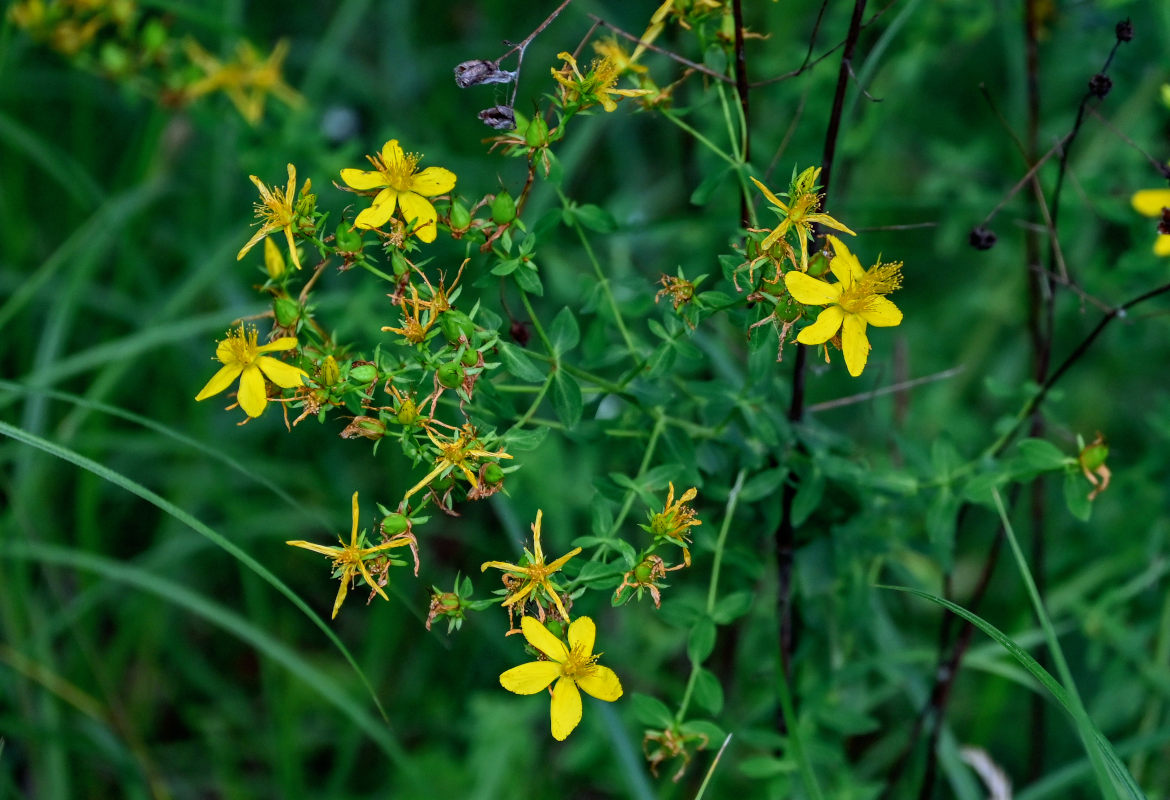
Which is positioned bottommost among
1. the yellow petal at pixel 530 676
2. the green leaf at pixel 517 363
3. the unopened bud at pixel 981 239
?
the yellow petal at pixel 530 676

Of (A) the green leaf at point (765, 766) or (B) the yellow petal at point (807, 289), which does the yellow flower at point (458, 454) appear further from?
(A) the green leaf at point (765, 766)

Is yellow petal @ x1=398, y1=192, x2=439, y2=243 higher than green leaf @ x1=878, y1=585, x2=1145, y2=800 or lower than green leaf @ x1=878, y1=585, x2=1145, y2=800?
higher

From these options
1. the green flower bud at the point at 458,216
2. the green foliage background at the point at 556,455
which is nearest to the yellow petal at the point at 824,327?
the green foliage background at the point at 556,455

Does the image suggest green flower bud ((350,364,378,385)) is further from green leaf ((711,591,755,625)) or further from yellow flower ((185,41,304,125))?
yellow flower ((185,41,304,125))

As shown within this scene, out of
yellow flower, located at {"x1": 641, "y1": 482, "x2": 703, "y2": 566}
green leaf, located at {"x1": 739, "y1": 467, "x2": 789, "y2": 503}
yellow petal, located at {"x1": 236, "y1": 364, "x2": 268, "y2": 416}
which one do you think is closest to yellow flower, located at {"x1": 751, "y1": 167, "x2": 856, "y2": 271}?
yellow flower, located at {"x1": 641, "y1": 482, "x2": 703, "y2": 566}

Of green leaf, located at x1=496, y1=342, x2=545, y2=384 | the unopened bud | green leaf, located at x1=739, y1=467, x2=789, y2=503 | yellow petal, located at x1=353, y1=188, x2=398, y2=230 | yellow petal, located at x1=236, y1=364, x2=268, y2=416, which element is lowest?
green leaf, located at x1=739, y1=467, x2=789, y2=503

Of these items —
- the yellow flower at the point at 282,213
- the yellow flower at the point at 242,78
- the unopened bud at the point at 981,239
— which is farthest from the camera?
the yellow flower at the point at 242,78

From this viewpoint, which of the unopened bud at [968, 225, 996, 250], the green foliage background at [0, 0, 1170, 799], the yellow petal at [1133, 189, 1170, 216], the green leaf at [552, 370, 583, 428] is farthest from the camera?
the green foliage background at [0, 0, 1170, 799]
